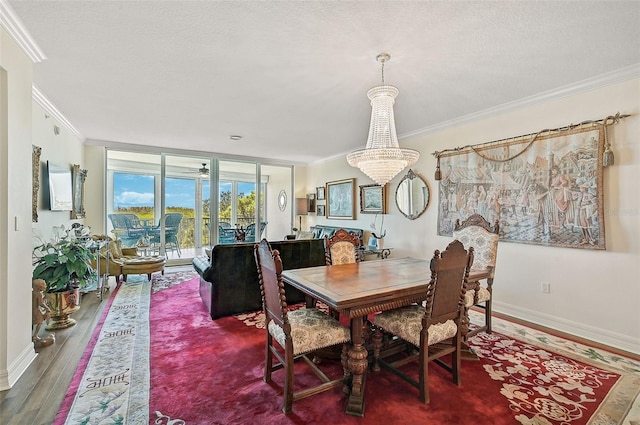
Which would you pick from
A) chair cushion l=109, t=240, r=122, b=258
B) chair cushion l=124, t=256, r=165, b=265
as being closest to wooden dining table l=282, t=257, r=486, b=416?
chair cushion l=124, t=256, r=165, b=265

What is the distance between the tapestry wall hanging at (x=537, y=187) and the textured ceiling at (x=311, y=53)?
59cm

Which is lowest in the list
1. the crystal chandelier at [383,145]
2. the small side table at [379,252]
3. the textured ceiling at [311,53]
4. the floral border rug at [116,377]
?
the floral border rug at [116,377]

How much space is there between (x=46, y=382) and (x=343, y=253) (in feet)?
8.25

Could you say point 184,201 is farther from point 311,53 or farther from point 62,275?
point 311,53

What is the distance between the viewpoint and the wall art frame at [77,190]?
4473 millimetres

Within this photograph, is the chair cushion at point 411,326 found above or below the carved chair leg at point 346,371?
above

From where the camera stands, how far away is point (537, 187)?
3.26 meters

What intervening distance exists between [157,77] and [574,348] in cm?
464

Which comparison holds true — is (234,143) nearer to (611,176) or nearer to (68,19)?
(68,19)

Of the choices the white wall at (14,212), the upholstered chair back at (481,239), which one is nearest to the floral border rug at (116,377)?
the white wall at (14,212)

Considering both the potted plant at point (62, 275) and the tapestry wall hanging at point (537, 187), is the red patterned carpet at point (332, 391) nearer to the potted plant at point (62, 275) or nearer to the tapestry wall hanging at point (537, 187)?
the potted plant at point (62, 275)

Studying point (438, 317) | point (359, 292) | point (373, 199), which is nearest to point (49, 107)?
point (359, 292)

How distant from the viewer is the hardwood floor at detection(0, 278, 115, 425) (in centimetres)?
176

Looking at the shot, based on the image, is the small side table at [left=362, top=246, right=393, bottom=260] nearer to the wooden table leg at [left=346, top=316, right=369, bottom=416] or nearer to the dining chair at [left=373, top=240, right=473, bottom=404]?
the dining chair at [left=373, top=240, right=473, bottom=404]
